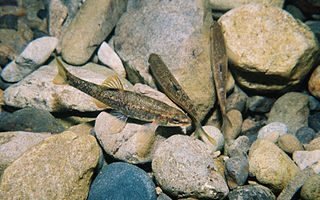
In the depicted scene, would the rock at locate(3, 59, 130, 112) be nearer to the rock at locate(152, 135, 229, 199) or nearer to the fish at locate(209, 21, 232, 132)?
the rock at locate(152, 135, 229, 199)

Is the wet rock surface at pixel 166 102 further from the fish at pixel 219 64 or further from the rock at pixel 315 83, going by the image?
the fish at pixel 219 64

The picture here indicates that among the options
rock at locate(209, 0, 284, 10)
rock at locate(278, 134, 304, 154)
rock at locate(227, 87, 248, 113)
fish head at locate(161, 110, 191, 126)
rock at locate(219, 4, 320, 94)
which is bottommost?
rock at locate(278, 134, 304, 154)

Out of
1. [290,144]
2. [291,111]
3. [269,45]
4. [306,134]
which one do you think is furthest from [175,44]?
[306,134]

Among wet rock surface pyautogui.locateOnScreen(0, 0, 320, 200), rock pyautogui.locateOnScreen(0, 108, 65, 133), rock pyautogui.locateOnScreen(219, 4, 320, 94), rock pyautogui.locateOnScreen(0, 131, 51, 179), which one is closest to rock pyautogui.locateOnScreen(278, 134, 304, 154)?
wet rock surface pyautogui.locateOnScreen(0, 0, 320, 200)

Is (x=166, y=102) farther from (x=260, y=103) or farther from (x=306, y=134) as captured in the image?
(x=306, y=134)

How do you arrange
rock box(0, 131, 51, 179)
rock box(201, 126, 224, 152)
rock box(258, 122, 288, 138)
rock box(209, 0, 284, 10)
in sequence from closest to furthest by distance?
rock box(0, 131, 51, 179)
rock box(201, 126, 224, 152)
rock box(258, 122, 288, 138)
rock box(209, 0, 284, 10)

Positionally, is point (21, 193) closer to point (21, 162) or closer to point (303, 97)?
point (21, 162)

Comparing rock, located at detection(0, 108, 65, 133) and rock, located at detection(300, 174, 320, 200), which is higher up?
rock, located at detection(0, 108, 65, 133)
